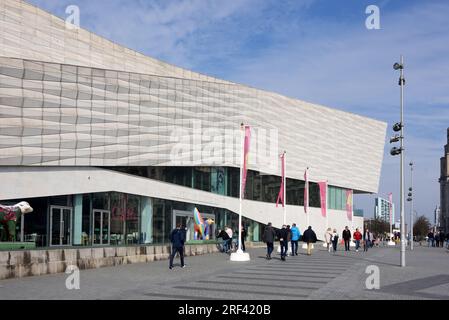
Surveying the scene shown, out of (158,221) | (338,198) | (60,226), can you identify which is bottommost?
(158,221)

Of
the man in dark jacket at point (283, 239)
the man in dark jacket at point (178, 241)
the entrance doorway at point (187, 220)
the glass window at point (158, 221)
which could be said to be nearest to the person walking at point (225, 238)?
the man in dark jacket at point (283, 239)

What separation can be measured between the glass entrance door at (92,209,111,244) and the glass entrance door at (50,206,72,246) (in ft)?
7.02

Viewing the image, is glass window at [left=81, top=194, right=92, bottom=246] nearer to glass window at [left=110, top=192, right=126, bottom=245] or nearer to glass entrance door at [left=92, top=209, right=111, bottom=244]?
glass entrance door at [left=92, top=209, right=111, bottom=244]

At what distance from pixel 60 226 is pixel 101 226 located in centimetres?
384

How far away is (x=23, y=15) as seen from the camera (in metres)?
40.2

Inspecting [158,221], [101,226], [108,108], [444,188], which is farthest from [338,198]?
[444,188]

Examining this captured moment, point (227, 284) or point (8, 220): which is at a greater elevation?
point (8, 220)

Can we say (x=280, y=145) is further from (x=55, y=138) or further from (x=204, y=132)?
(x=55, y=138)

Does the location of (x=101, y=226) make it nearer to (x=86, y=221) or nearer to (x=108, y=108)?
(x=86, y=221)

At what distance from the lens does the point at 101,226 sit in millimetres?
40906

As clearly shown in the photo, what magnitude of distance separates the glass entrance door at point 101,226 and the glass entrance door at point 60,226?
7.02 ft

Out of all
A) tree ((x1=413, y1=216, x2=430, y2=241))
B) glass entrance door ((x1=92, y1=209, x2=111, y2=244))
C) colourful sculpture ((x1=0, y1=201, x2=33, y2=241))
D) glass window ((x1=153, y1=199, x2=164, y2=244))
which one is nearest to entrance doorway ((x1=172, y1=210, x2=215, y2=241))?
glass window ((x1=153, y1=199, x2=164, y2=244))

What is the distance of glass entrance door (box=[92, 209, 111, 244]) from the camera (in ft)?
132
